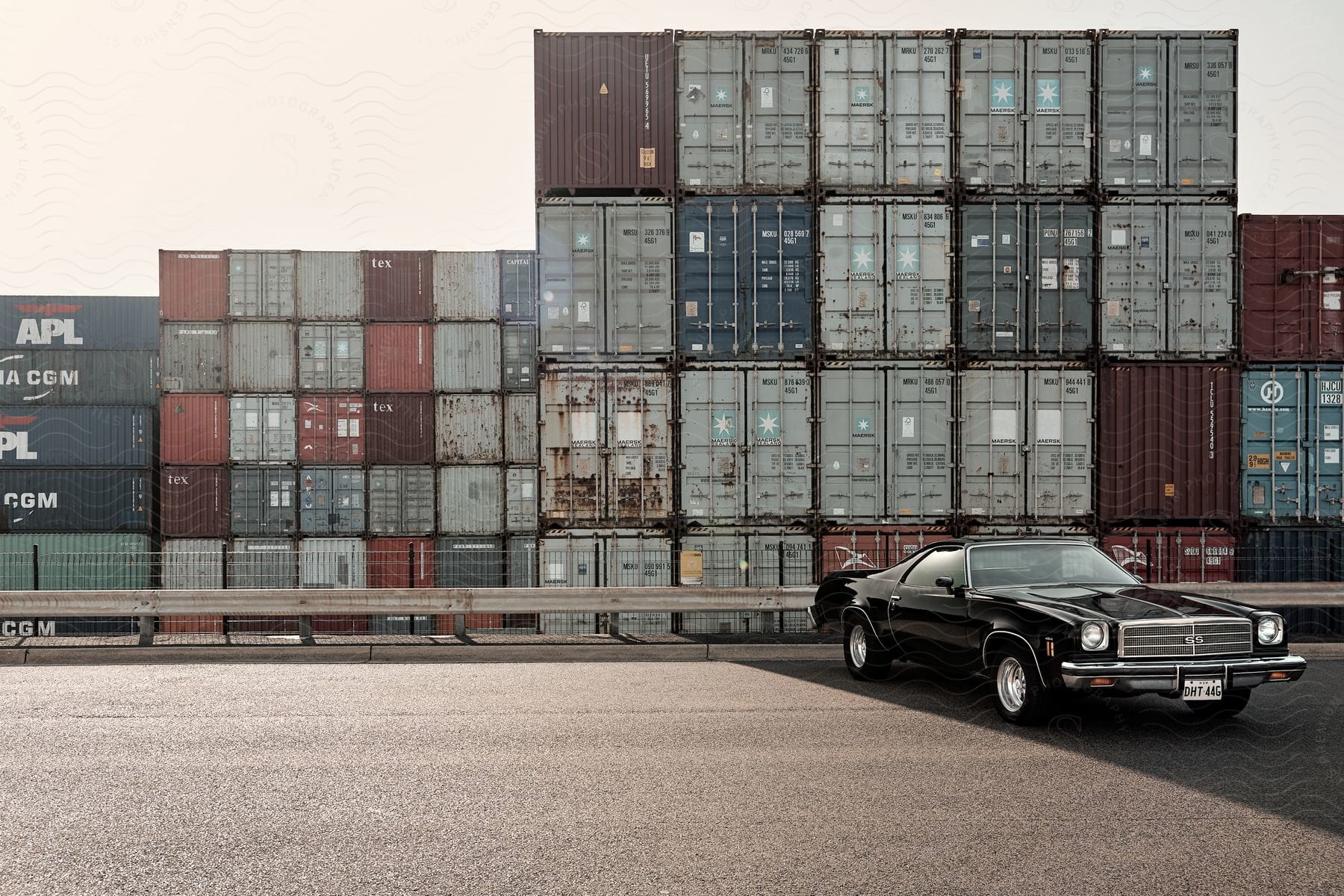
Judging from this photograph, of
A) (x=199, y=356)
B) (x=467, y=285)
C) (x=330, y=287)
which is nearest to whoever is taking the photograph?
(x=199, y=356)

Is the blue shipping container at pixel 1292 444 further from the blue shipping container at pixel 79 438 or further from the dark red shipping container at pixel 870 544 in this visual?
the blue shipping container at pixel 79 438

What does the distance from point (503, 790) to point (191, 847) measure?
5.13ft

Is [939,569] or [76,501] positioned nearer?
[939,569]

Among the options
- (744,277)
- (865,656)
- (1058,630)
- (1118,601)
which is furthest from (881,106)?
(1058,630)

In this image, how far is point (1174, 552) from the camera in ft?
47.6

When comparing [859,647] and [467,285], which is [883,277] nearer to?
[859,647]

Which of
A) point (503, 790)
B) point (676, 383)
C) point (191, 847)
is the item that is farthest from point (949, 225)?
point (191, 847)

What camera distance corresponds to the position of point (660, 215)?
14.6m

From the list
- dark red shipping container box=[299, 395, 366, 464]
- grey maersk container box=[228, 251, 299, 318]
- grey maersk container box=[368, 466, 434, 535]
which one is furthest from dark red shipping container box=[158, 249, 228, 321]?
grey maersk container box=[368, 466, 434, 535]

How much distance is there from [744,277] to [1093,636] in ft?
29.2

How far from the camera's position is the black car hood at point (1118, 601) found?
273 inches

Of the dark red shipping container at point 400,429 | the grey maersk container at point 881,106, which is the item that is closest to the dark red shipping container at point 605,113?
the grey maersk container at point 881,106

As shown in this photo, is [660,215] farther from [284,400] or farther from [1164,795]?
[1164,795]

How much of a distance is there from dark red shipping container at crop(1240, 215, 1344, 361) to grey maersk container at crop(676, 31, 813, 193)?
711 centimetres
